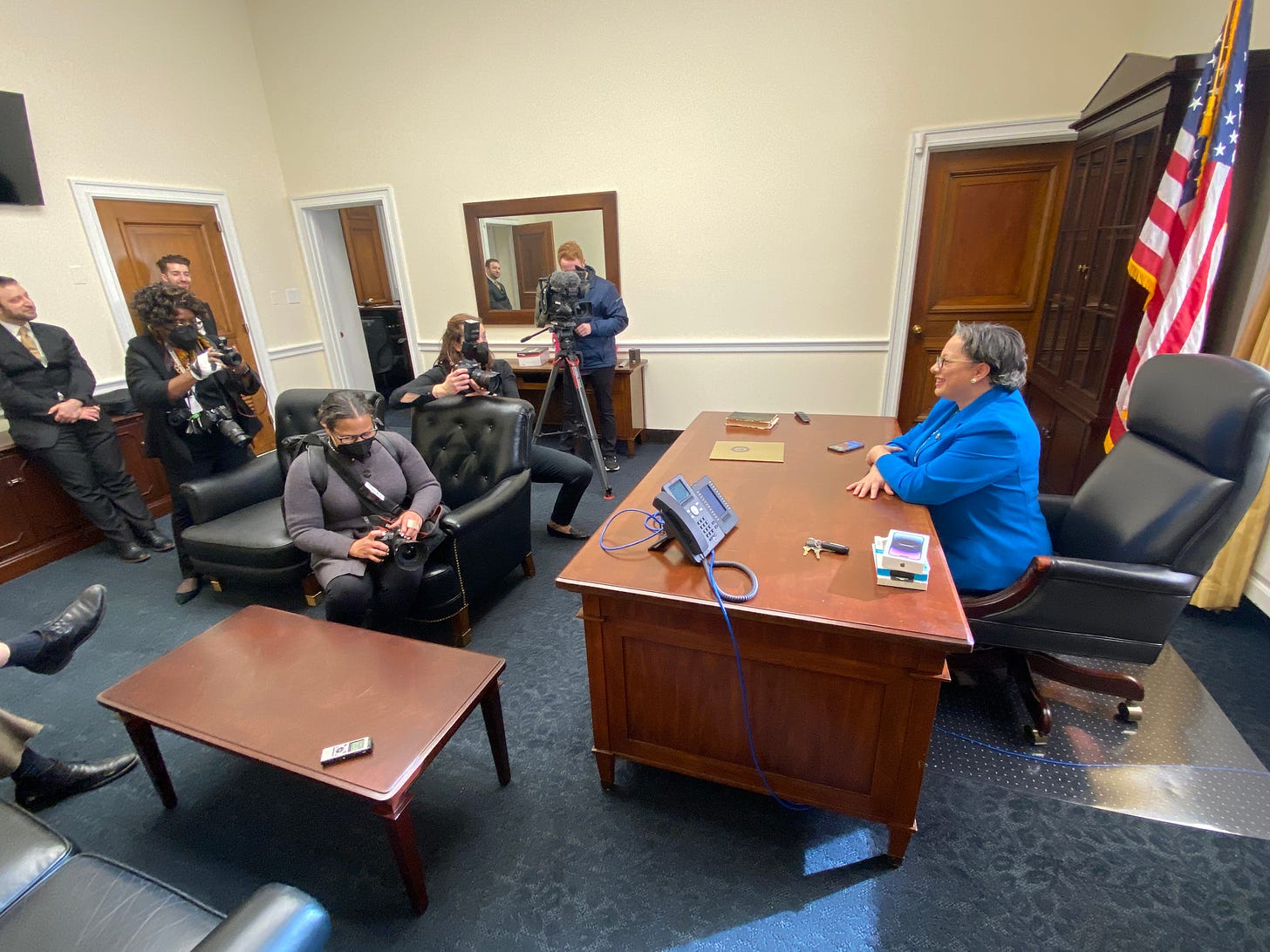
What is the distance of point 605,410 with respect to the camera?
13.2 ft

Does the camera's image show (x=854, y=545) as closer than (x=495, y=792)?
Yes

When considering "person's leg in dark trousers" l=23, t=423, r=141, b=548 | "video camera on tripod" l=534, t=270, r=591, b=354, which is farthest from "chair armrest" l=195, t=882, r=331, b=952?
"person's leg in dark trousers" l=23, t=423, r=141, b=548

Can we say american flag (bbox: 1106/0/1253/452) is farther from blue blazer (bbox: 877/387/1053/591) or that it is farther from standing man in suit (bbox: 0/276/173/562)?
standing man in suit (bbox: 0/276/173/562)

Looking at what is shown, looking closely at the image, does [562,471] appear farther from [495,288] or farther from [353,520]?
[495,288]

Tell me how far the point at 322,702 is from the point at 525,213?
148 inches

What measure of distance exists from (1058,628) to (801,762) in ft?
2.71

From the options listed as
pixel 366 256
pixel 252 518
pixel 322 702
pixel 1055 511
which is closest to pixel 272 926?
pixel 322 702

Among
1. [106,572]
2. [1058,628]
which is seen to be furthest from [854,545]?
[106,572]

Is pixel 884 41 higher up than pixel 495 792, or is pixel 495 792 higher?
pixel 884 41

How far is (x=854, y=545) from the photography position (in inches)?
57.6

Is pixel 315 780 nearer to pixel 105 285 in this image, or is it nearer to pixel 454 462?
pixel 454 462

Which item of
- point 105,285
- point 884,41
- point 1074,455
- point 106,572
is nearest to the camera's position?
point 1074,455

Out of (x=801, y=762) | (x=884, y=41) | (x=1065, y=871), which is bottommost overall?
(x=1065, y=871)

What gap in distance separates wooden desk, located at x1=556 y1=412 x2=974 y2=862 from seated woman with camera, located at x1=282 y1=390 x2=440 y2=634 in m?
0.88
